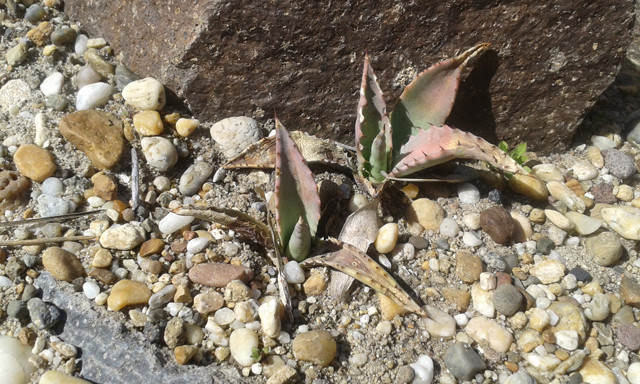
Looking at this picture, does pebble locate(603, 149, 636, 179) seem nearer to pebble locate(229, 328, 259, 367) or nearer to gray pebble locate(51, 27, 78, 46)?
pebble locate(229, 328, 259, 367)

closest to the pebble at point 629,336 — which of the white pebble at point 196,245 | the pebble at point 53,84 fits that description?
the white pebble at point 196,245

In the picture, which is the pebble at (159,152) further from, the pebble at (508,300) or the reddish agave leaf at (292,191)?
the pebble at (508,300)

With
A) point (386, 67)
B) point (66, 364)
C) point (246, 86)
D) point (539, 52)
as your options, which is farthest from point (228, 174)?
point (539, 52)

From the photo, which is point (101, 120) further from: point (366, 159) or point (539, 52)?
point (539, 52)

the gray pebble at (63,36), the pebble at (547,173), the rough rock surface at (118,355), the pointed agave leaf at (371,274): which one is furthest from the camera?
the gray pebble at (63,36)

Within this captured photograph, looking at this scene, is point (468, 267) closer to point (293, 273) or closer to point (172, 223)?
point (293, 273)

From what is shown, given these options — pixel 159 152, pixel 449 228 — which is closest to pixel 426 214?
pixel 449 228
